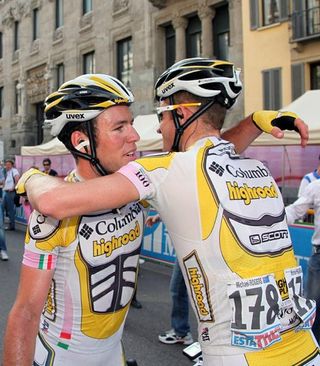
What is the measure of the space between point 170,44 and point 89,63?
247 inches

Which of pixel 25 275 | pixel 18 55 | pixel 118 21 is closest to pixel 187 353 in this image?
pixel 25 275

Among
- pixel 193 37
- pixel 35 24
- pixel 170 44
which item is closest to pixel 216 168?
pixel 193 37

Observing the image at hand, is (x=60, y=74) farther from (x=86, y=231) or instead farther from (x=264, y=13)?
(x=86, y=231)

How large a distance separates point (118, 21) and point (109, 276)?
21878 millimetres

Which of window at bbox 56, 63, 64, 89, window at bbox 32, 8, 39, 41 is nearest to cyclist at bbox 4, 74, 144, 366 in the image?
window at bbox 56, 63, 64, 89

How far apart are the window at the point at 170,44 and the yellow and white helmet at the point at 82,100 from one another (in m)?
18.6

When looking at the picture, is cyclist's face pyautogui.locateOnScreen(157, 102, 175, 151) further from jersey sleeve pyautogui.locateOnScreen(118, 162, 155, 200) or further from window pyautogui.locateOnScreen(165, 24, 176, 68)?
window pyautogui.locateOnScreen(165, 24, 176, 68)

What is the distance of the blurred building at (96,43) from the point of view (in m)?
17.8

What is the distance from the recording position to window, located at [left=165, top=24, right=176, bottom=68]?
19922 mm

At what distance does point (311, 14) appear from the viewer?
14.2m

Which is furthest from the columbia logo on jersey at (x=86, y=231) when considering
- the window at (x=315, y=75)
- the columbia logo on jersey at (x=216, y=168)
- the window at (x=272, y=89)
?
the window at (x=315, y=75)

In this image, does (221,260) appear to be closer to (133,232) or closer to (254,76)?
(133,232)

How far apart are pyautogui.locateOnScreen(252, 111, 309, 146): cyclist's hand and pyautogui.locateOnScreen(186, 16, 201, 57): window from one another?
1714 centimetres

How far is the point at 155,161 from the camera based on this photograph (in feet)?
5.25
